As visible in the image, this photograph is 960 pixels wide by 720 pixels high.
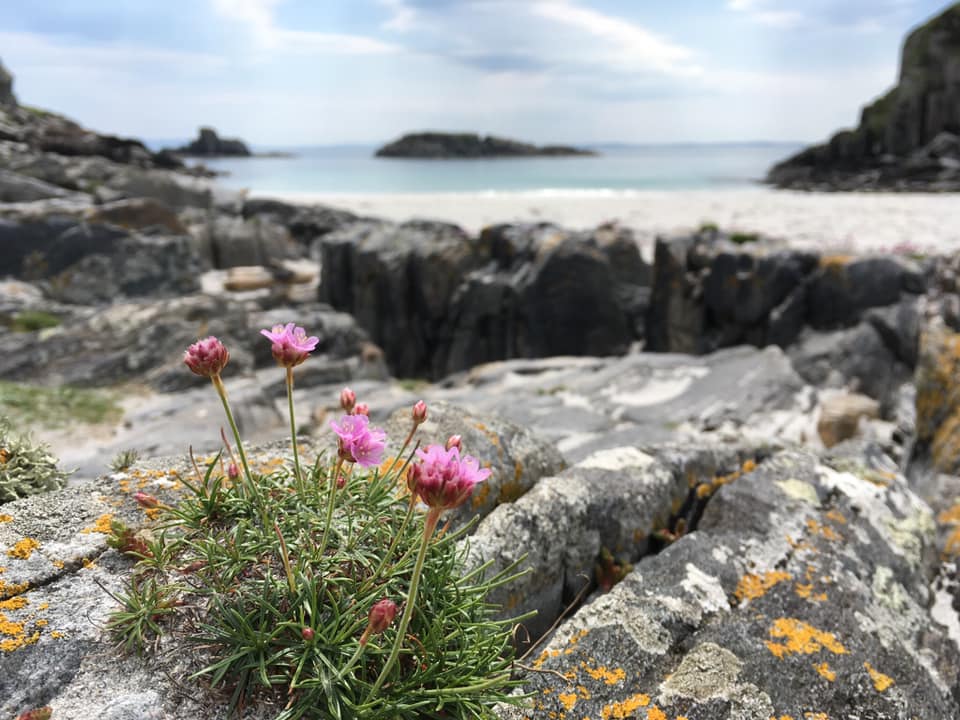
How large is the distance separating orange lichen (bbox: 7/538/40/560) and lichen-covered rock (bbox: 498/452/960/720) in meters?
1.57

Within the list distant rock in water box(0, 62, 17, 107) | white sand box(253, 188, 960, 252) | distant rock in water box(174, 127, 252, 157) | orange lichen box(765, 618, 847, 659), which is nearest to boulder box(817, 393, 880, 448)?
orange lichen box(765, 618, 847, 659)

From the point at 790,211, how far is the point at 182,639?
1426 inches

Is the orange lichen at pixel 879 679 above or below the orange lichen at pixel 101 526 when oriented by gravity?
below

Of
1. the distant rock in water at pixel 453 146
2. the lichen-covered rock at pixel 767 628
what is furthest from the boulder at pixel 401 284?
the distant rock in water at pixel 453 146

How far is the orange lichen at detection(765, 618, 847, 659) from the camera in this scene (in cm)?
228

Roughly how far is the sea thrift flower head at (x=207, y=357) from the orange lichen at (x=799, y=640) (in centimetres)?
217

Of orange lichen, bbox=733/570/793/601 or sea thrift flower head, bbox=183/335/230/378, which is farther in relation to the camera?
orange lichen, bbox=733/570/793/601

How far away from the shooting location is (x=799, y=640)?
91.8 inches

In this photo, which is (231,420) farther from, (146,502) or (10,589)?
(10,589)

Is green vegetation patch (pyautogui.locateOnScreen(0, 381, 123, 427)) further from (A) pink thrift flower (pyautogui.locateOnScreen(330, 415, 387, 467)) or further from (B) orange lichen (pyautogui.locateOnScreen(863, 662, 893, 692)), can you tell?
(B) orange lichen (pyautogui.locateOnScreen(863, 662, 893, 692))

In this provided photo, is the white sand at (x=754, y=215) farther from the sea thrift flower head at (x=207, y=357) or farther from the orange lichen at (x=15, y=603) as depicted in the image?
the orange lichen at (x=15, y=603)

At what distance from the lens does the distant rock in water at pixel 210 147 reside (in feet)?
536

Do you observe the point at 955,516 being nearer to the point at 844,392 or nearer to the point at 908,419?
the point at 908,419

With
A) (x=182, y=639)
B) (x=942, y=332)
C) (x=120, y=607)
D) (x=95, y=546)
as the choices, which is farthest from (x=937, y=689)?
(x=942, y=332)
